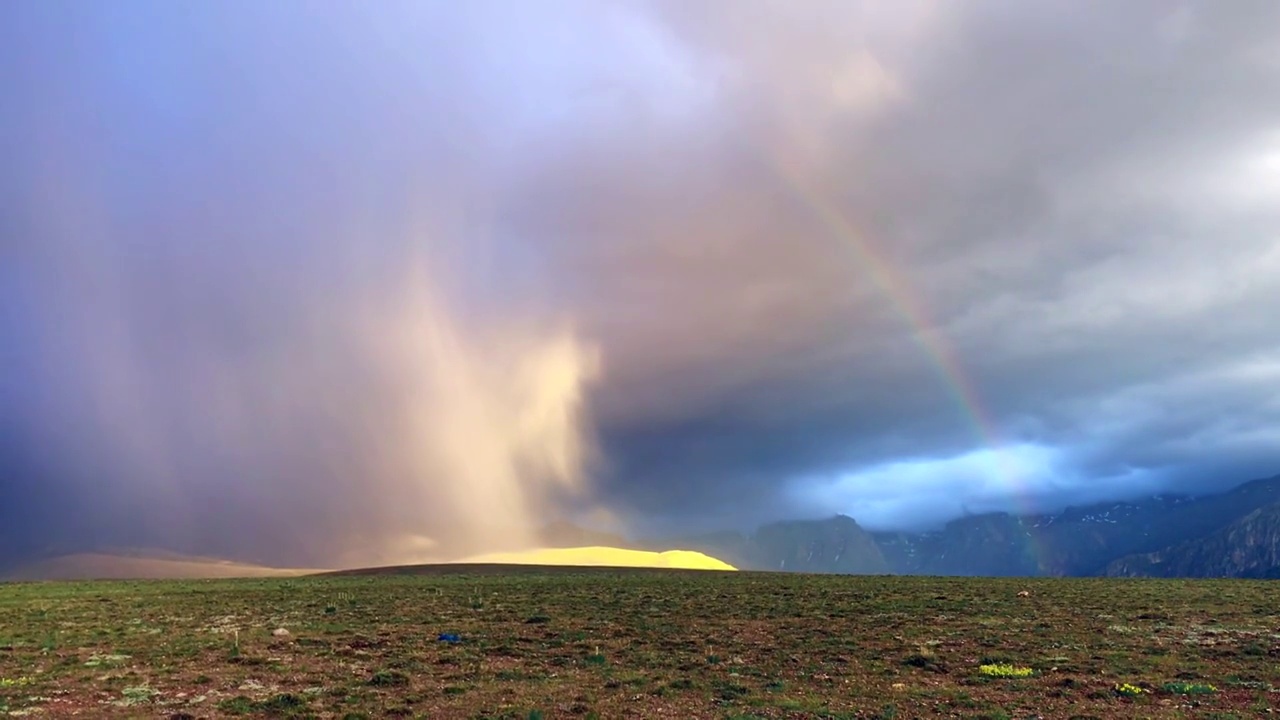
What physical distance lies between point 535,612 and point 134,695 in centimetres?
2966

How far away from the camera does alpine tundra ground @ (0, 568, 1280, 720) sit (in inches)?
971

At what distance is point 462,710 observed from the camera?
24.0 metres

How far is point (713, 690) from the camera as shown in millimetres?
27078

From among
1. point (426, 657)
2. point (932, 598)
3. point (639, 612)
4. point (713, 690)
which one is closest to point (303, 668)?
point (426, 657)

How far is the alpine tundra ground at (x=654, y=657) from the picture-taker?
2467cm

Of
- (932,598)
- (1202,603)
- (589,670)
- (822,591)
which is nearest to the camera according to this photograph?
(589,670)

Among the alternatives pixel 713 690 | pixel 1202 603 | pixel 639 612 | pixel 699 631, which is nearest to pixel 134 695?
pixel 713 690

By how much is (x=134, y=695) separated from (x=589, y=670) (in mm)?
16657

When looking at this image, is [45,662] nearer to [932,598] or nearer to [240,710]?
[240,710]

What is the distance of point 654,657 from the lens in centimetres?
3412

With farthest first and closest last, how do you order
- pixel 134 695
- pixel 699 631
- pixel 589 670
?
pixel 699 631 → pixel 589 670 → pixel 134 695

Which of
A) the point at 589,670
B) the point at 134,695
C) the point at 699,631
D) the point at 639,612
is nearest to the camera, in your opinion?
the point at 134,695

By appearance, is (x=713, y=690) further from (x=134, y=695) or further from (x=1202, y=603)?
(x=1202, y=603)

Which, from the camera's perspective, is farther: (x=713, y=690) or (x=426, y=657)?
(x=426, y=657)
